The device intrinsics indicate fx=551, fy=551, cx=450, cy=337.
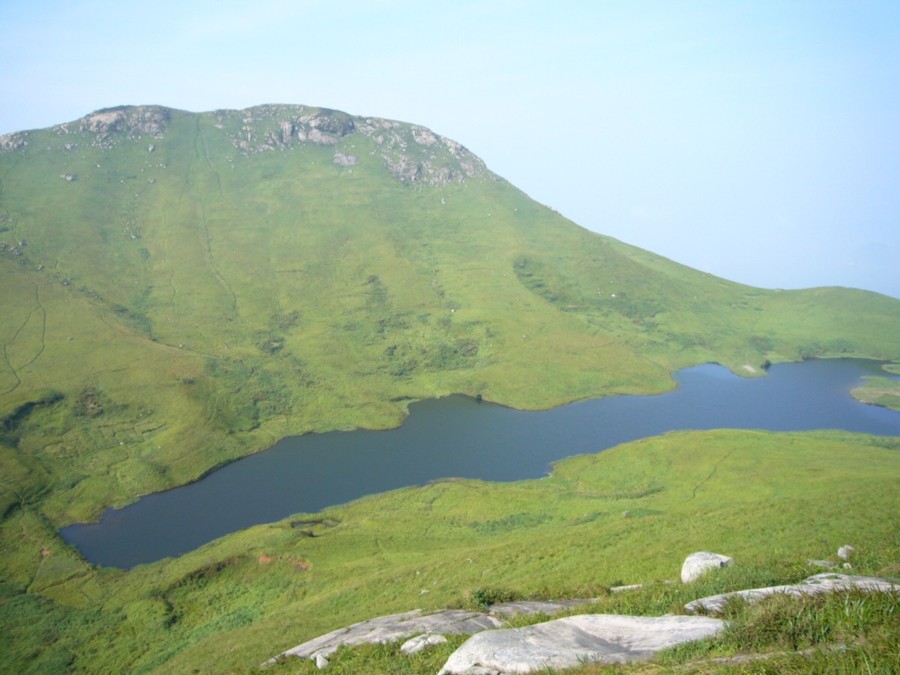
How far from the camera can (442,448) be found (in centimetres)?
8344

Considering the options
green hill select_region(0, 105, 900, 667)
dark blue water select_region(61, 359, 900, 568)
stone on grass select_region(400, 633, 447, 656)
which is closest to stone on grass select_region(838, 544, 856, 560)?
stone on grass select_region(400, 633, 447, 656)

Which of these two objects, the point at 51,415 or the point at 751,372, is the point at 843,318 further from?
the point at 51,415

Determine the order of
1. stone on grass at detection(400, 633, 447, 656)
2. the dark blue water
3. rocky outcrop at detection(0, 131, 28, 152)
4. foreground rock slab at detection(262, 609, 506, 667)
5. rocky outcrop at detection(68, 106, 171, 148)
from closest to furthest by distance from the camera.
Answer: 1. stone on grass at detection(400, 633, 447, 656)
2. foreground rock slab at detection(262, 609, 506, 667)
3. the dark blue water
4. rocky outcrop at detection(0, 131, 28, 152)
5. rocky outcrop at detection(68, 106, 171, 148)

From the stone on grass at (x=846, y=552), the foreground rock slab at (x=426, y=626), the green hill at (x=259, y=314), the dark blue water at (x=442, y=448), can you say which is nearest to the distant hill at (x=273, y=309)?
the green hill at (x=259, y=314)

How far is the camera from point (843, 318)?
157 metres

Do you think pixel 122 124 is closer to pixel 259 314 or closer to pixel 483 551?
pixel 259 314

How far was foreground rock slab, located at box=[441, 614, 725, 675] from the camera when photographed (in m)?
11.8

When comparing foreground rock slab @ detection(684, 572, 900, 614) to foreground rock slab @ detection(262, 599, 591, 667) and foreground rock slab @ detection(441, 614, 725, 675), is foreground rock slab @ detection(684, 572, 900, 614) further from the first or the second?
foreground rock slab @ detection(262, 599, 591, 667)

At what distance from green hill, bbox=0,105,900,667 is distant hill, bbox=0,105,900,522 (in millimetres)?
543

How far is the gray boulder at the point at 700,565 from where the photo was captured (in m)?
20.2

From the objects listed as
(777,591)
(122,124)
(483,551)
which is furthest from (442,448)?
(122,124)

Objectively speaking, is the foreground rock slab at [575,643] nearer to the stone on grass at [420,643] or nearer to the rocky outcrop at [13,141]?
the stone on grass at [420,643]

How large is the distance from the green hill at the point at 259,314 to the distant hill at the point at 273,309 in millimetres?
543

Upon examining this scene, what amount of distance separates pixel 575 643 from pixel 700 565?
1043 cm
